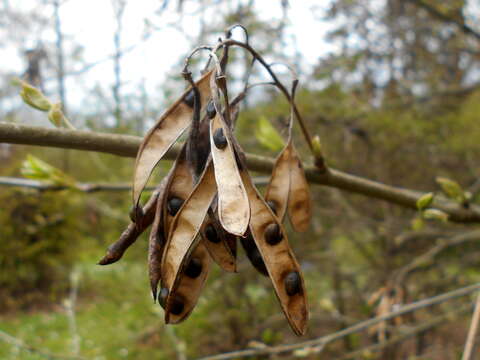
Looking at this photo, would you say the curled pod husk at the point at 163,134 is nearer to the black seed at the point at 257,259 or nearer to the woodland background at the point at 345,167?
the black seed at the point at 257,259

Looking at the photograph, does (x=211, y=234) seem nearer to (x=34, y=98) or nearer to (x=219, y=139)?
(x=219, y=139)

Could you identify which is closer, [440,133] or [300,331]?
[300,331]

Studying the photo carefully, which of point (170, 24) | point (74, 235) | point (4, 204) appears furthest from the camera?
point (74, 235)

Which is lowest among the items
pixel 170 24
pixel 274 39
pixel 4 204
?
pixel 4 204

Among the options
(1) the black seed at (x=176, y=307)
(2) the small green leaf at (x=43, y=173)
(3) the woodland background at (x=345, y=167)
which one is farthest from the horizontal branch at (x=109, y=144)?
(3) the woodland background at (x=345, y=167)

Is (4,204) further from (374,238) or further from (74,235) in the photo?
(374,238)

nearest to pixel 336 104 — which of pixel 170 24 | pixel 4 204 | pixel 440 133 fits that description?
pixel 440 133
